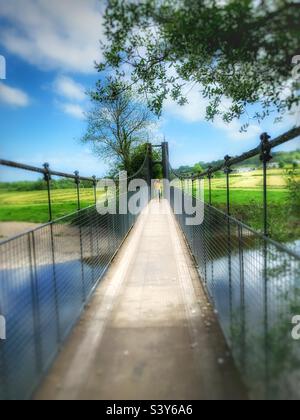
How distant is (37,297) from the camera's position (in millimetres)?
2193

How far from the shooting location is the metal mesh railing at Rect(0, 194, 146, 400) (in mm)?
1891

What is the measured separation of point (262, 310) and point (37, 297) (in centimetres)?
121

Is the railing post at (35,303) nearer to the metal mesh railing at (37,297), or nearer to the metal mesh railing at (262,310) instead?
the metal mesh railing at (37,297)

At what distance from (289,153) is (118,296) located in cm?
209

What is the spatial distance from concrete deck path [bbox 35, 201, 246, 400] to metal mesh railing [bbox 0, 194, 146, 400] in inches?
5.8

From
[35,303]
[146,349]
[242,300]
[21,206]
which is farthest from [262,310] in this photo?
[21,206]

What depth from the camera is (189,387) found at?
6.82ft

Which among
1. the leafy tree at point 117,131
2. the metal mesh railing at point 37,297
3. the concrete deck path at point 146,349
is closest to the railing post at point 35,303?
the metal mesh railing at point 37,297

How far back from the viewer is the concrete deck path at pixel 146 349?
206cm

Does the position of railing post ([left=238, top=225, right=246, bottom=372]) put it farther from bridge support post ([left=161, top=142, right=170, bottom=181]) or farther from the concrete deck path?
bridge support post ([left=161, top=142, right=170, bottom=181])

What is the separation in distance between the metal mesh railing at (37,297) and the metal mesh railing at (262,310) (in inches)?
42.3

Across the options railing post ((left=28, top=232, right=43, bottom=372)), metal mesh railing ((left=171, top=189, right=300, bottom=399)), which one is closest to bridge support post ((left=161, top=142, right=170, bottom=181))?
metal mesh railing ((left=171, top=189, right=300, bottom=399))
